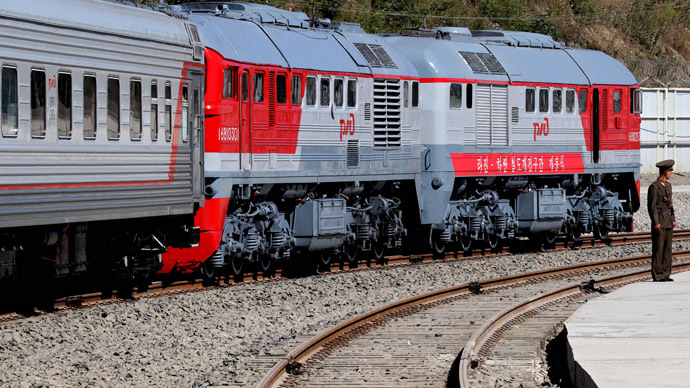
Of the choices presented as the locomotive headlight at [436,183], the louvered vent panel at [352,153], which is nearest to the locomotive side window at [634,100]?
the locomotive headlight at [436,183]

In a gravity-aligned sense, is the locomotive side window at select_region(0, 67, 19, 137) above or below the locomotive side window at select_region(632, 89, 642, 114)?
below

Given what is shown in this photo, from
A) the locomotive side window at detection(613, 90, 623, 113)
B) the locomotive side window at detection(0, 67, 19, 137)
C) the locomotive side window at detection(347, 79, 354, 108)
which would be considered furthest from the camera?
the locomotive side window at detection(613, 90, 623, 113)

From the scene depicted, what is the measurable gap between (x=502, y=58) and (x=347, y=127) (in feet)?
18.9

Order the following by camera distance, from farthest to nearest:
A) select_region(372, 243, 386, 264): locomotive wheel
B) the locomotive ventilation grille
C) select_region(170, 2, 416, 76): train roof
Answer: select_region(372, 243, 386, 264): locomotive wheel
the locomotive ventilation grille
select_region(170, 2, 416, 76): train roof

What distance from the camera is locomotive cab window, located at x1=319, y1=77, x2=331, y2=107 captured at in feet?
72.1

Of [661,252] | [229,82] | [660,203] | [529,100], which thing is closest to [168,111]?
[229,82]

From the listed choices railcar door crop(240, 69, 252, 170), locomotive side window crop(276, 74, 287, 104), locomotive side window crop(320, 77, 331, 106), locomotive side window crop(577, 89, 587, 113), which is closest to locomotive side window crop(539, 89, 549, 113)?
locomotive side window crop(577, 89, 587, 113)

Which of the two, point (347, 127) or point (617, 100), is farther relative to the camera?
point (617, 100)

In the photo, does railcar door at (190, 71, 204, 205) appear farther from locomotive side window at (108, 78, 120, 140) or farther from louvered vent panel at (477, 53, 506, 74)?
louvered vent panel at (477, 53, 506, 74)

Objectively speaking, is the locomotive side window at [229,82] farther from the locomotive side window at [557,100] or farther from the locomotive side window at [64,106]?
the locomotive side window at [557,100]

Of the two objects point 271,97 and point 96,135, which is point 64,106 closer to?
point 96,135

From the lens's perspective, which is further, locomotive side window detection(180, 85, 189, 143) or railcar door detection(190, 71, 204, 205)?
railcar door detection(190, 71, 204, 205)

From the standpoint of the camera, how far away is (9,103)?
14.4 m

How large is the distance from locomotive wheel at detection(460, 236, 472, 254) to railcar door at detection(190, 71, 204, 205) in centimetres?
902
